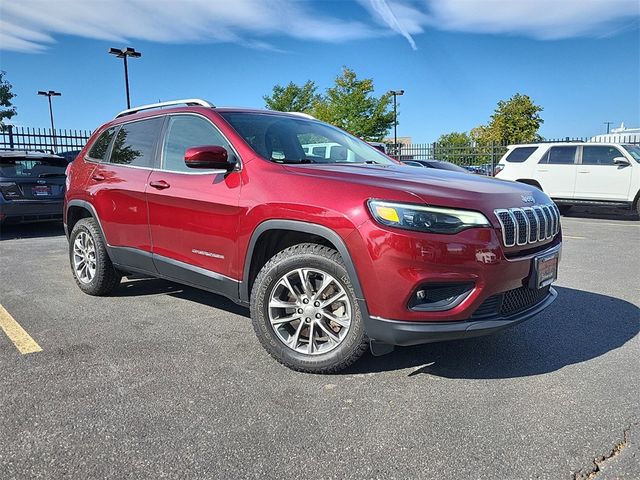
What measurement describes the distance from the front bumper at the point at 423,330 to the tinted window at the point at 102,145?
3374 mm

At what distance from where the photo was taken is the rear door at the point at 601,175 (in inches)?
463

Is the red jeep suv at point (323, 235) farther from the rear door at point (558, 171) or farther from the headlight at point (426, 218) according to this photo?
the rear door at point (558, 171)

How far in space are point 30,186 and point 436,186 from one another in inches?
317

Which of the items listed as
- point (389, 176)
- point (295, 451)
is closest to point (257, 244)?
point (389, 176)

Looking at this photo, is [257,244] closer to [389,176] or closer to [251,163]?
[251,163]

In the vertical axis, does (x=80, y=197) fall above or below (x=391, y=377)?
above

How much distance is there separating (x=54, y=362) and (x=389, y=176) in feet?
8.00

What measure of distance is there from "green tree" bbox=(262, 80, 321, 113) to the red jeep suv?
33820mm

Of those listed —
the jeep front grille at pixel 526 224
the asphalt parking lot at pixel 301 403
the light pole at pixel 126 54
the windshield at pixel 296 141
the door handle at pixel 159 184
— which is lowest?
the asphalt parking lot at pixel 301 403

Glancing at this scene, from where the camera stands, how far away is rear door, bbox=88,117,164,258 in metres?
4.25

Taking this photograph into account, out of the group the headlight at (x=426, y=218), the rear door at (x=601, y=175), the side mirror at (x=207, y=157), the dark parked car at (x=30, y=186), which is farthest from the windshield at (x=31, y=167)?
the rear door at (x=601, y=175)

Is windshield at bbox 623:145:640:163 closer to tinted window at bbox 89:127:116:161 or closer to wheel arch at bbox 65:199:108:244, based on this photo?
tinted window at bbox 89:127:116:161

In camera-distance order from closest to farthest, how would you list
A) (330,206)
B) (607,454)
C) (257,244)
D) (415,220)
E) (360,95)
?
1. (607,454)
2. (415,220)
3. (330,206)
4. (257,244)
5. (360,95)

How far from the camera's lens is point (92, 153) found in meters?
5.13
